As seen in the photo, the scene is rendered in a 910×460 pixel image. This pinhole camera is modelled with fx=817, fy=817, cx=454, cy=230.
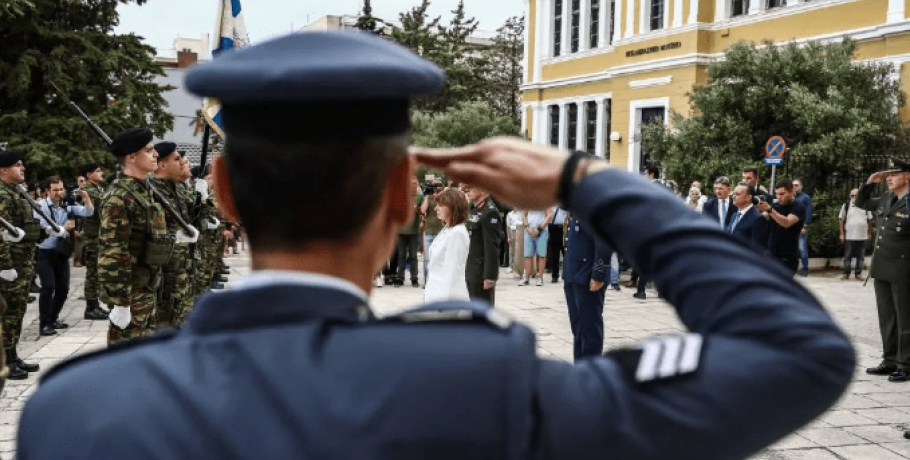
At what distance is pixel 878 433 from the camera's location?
18.6ft

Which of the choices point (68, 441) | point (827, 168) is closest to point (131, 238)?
point (68, 441)

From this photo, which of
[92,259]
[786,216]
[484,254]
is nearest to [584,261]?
[484,254]

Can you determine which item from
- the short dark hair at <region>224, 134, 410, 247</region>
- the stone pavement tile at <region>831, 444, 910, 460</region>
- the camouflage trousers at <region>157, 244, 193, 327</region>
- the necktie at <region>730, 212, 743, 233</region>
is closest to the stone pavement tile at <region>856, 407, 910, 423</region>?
the stone pavement tile at <region>831, 444, 910, 460</region>

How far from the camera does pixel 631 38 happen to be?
28.8 m

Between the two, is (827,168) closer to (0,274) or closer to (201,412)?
(0,274)

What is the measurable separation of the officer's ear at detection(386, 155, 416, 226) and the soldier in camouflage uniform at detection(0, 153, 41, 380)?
6.88 meters

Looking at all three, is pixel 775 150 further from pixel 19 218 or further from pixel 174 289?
pixel 19 218

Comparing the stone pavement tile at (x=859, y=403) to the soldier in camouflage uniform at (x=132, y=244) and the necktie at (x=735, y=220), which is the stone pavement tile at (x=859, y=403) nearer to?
the necktie at (x=735, y=220)

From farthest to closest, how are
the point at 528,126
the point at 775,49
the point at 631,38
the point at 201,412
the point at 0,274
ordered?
the point at 528,126
the point at 631,38
the point at 775,49
the point at 0,274
the point at 201,412


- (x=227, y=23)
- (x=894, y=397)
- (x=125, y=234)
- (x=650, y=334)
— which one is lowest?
(x=650, y=334)

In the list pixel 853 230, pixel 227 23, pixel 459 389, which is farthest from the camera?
pixel 853 230

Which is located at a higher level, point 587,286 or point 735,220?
point 735,220

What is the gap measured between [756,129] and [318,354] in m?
21.2

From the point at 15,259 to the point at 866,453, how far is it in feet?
24.0
